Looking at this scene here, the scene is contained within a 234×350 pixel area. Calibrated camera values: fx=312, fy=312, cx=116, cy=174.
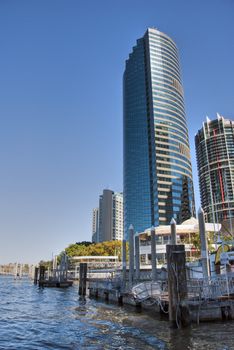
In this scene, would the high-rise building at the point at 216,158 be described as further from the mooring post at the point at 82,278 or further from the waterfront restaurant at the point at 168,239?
the mooring post at the point at 82,278

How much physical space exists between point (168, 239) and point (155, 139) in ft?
214

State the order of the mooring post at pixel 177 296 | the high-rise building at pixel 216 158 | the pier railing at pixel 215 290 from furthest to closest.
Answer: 1. the high-rise building at pixel 216 158
2. the pier railing at pixel 215 290
3. the mooring post at pixel 177 296

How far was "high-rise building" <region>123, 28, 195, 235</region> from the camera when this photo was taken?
443ft

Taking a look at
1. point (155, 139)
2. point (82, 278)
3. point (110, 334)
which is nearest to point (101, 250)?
point (155, 139)

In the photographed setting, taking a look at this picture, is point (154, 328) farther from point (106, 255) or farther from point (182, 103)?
point (182, 103)

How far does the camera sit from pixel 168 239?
88562 millimetres

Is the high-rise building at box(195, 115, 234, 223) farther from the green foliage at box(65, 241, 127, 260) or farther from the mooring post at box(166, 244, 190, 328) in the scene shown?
the mooring post at box(166, 244, 190, 328)

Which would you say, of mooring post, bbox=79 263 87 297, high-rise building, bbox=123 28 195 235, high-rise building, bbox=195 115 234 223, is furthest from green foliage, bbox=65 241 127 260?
mooring post, bbox=79 263 87 297

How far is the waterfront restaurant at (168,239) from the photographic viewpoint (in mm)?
73750

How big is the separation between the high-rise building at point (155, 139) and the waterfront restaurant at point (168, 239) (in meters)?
34.7

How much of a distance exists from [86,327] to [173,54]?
175m

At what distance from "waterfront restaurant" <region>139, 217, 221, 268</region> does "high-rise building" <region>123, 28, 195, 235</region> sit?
34743 millimetres

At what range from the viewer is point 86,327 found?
1945 centimetres

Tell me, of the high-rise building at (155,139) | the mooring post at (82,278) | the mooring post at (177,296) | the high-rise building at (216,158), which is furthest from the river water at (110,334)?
the high-rise building at (155,139)
